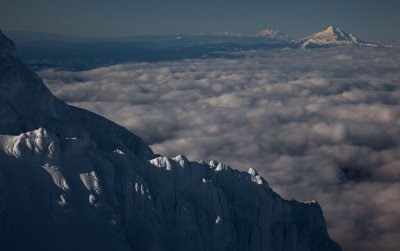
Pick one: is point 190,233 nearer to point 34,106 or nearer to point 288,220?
point 288,220

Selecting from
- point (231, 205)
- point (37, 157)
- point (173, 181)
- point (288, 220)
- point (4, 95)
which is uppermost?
point (4, 95)

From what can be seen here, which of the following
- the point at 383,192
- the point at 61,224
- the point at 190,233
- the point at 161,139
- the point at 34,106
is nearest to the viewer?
the point at 61,224

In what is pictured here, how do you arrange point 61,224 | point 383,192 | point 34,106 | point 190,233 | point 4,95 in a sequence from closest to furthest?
1. point 61,224
2. point 190,233
3. point 4,95
4. point 34,106
5. point 383,192

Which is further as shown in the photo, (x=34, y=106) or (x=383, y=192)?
(x=383, y=192)

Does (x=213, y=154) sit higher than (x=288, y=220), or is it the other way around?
(x=288, y=220)

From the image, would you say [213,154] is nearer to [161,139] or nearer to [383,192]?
[161,139]

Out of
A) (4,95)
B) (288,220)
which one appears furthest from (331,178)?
(4,95)
